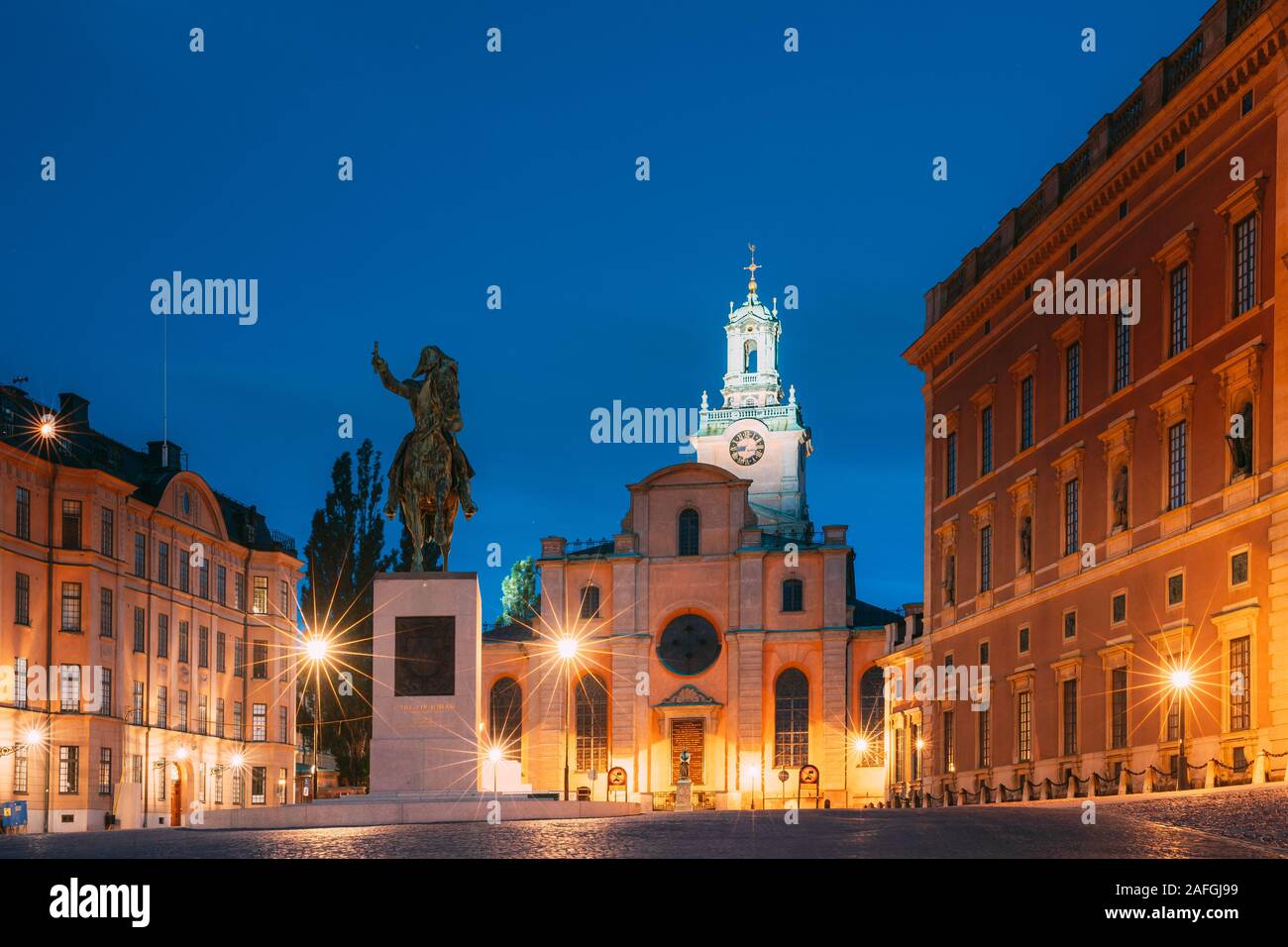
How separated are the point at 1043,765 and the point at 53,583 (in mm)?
→ 35360

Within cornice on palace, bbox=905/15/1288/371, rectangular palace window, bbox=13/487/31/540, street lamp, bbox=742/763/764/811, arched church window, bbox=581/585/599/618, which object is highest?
cornice on palace, bbox=905/15/1288/371

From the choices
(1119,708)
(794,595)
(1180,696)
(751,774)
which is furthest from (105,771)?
(1180,696)

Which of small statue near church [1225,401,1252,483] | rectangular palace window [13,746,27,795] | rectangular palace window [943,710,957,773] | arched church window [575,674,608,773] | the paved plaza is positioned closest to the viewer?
the paved plaza

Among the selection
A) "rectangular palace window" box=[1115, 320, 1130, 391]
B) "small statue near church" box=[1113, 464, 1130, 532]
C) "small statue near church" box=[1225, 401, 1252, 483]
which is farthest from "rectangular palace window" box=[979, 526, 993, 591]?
"small statue near church" box=[1225, 401, 1252, 483]

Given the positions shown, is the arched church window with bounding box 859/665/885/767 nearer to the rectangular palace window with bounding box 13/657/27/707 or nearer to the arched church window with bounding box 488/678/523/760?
the arched church window with bounding box 488/678/523/760

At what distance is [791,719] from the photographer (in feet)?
276

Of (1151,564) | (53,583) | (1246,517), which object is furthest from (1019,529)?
(53,583)

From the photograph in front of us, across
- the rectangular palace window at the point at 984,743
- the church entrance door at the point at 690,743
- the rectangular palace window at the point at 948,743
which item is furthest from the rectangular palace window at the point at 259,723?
the rectangular palace window at the point at 984,743

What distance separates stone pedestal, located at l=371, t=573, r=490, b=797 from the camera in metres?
29.0

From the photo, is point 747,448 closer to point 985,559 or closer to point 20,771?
point 985,559

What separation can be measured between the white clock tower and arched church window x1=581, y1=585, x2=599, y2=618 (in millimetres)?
33479

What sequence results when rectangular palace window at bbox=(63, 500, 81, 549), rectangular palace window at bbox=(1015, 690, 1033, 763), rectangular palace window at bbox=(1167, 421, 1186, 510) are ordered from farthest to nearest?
rectangular palace window at bbox=(63, 500, 81, 549), rectangular palace window at bbox=(1015, 690, 1033, 763), rectangular palace window at bbox=(1167, 421, 1186, 510)

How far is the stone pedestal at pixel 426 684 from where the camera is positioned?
2903 centimetres
